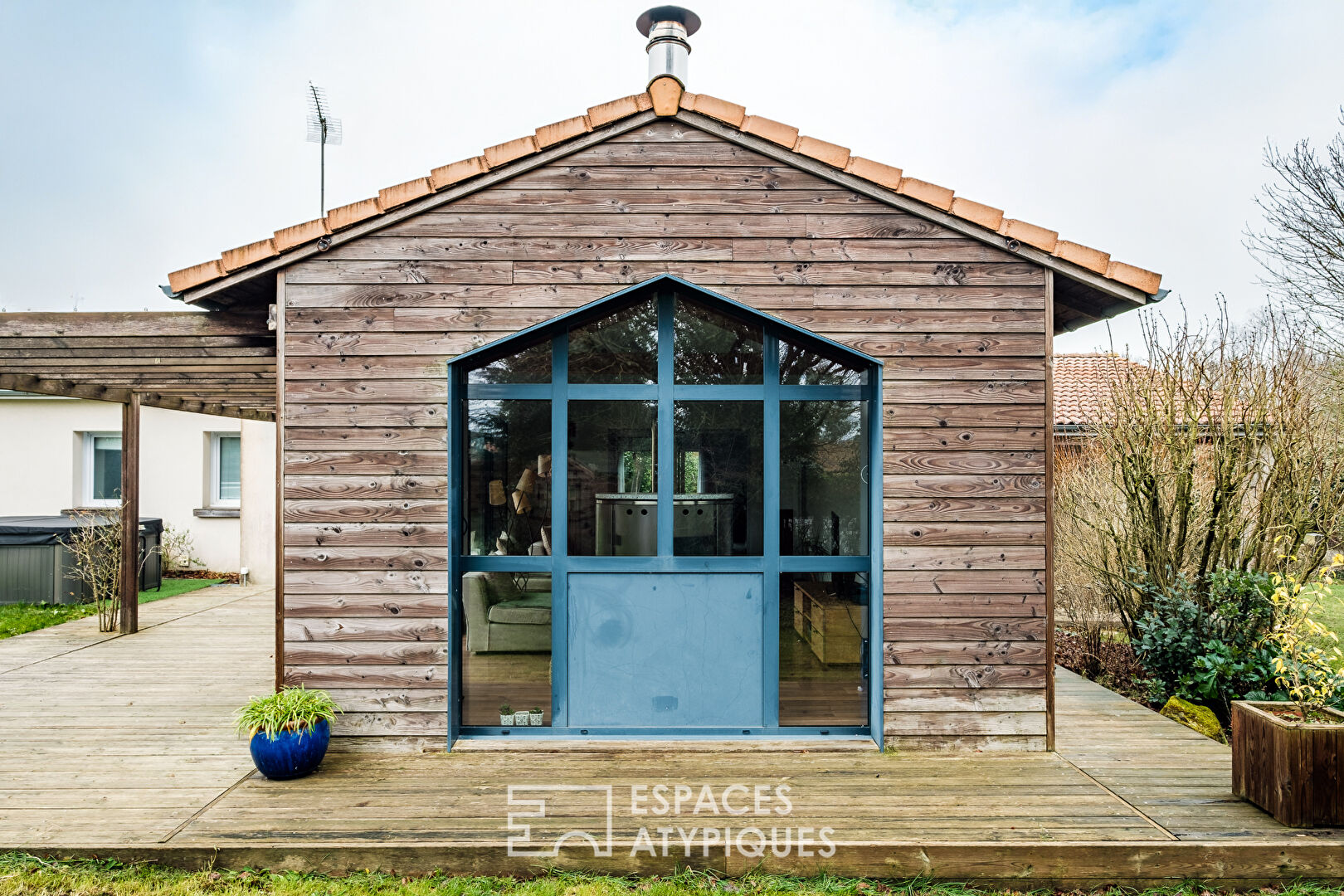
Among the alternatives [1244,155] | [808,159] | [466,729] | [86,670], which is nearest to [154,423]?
[86,670]

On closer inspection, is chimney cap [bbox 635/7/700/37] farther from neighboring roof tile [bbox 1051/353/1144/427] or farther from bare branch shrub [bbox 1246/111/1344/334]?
bare branch shrub [bbox 1246/111/1344/334]

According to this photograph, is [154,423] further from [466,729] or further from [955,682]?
[955,682]

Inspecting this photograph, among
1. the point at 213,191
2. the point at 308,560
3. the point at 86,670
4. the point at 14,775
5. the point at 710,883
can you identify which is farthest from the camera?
the point at 213,191

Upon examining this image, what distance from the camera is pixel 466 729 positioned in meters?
4.36

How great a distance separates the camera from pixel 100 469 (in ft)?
39.5

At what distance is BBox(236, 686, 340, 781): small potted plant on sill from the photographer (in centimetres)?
372

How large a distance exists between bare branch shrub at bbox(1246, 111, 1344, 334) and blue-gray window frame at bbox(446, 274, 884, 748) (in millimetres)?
9606

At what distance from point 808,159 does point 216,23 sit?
730 inches

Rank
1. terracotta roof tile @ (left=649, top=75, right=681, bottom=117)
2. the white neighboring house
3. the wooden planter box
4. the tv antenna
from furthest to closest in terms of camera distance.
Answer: the tv antenna < the white neighboring house < terracotta roof tile @ (left=649, top=75, right=681, bottom=117) < the wooden planter box

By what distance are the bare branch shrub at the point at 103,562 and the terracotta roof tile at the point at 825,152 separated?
8.08 meters

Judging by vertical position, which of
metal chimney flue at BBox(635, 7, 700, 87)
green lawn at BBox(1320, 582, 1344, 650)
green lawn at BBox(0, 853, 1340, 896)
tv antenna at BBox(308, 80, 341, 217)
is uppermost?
tv antenna at BBox(308, 80, 341, 217)

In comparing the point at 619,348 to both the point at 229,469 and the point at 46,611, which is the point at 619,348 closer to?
the point at 46,611

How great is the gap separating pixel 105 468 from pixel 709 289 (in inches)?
487

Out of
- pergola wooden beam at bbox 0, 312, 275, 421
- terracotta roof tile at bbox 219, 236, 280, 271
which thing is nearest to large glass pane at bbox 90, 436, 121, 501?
pergola wooden beam at bbox 0, 312, 275, 421
